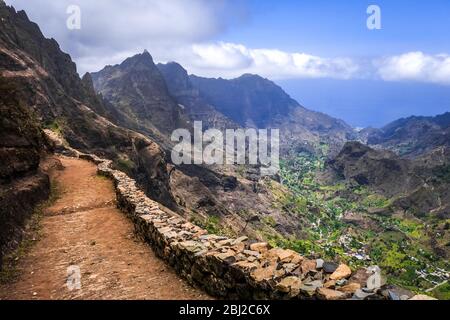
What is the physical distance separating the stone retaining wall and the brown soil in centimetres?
95

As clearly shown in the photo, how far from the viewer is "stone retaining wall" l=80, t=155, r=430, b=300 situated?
41.9ft

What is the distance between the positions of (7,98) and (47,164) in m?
13.0

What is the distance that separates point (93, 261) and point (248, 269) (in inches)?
393

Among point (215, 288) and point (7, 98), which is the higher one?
point (7, 98)

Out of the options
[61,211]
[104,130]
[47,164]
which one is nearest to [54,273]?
[61,211]

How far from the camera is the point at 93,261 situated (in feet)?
69.8

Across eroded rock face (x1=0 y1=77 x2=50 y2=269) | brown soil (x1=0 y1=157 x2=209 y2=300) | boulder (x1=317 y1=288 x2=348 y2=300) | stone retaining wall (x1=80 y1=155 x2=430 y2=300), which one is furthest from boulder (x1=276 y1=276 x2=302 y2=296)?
eroded rock face (x1=0 y1=77 x2=50 y2=269)

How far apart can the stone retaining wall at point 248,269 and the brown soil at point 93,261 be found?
3.11 feet

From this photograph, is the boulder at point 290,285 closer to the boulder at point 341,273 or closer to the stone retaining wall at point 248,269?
the stone retaining wall at point 248,269

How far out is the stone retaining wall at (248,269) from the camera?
1278 cm

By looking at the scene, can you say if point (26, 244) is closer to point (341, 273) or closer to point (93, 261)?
point (93, 261)
